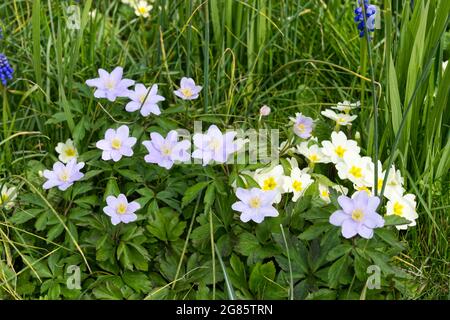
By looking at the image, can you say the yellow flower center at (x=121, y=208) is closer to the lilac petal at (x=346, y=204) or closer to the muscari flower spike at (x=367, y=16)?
the lilac petal at (x=346, y=204)

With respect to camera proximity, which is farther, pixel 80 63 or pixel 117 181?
pixel 80 63

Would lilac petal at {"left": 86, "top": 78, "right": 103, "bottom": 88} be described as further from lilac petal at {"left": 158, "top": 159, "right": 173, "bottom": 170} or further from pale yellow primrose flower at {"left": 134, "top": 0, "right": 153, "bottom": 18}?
pale yellow primrose flower at {"left": 134, "top": 0, "right": 153, "bottom": 18}

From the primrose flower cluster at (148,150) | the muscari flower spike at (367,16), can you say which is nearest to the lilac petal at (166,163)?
the primrose flower cluster at (148,150)

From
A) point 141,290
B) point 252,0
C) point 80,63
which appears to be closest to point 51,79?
point 80,63

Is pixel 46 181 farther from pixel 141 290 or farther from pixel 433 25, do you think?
pixel 433 25

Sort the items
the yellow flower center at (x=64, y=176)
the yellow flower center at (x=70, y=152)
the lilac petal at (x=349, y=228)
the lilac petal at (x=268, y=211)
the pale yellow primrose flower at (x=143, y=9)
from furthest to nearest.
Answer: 1. the pale yellow primrose flower at (x=143, y=9)
2. the yellow flower center at (x=70, y=152)
3. the yellow flower center at (x=64, y=176)
4. the lilac petal at (x=268, y=211)
5. the lilac petal at (x=349, y=228)

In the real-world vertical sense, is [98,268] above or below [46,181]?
below

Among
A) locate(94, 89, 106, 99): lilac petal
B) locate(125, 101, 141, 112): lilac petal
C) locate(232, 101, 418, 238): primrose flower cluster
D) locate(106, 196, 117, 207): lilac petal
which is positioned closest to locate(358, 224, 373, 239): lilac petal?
locate(232, 101, 418, 238): primrose flower cluster
